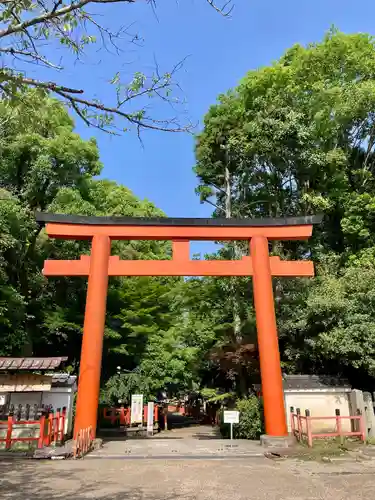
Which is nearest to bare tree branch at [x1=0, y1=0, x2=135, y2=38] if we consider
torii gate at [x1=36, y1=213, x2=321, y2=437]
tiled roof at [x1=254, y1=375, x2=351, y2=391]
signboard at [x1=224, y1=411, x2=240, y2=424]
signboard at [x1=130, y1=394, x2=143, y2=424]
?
torii gate at [x1=36, y1=213, x2=321, y2=437]

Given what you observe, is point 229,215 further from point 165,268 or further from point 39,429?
point 39,429

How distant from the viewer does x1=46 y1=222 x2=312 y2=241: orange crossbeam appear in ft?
39.4

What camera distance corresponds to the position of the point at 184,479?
6613 mm

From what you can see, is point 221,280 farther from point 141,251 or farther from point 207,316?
point 141,251

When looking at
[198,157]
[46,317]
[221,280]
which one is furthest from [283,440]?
[198,157]

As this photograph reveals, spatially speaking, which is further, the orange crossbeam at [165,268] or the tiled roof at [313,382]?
the tiled roof at [313,382]

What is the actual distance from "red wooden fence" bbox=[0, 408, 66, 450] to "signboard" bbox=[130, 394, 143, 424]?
5.65 metres

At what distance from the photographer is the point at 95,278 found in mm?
11430

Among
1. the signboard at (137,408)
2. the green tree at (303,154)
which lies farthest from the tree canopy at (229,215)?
the signboard at (137,408)

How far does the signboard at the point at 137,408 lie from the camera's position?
1622cm

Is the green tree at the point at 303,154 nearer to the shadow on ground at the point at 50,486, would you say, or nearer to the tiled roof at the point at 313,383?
the tiled roof at the point at 313,383

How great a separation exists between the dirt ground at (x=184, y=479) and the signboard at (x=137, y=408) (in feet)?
25.0

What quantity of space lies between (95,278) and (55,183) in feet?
30.2

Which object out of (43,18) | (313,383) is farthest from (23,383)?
(43,18)
